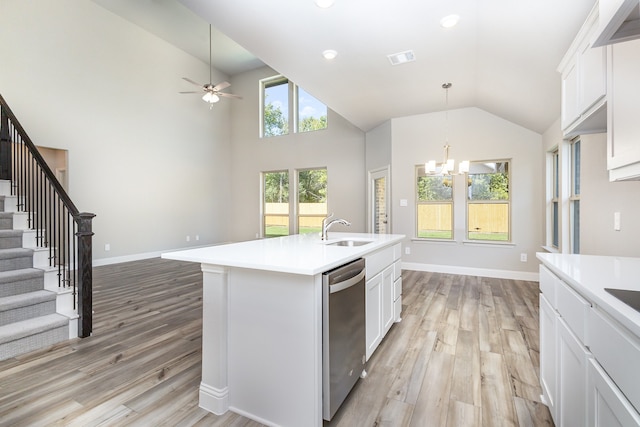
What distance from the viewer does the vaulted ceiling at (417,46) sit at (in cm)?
248

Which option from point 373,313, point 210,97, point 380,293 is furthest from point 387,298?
point 210,97

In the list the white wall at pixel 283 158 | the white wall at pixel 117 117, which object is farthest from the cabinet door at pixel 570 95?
the white wall at pixel 117 117

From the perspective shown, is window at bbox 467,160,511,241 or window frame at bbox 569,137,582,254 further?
window at bbox 467,160,511,241

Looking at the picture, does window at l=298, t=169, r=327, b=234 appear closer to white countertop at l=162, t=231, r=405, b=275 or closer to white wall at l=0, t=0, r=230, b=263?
white wall at l=0, t=0, r=230, b=263

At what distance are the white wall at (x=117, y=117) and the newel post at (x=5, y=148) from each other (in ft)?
4.24

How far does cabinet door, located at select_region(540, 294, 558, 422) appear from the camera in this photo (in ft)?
4.90

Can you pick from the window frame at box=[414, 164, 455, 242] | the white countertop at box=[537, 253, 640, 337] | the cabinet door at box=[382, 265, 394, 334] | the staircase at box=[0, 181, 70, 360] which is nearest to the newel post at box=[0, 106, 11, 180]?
the staircase at box=[0, 181, 70, 360]

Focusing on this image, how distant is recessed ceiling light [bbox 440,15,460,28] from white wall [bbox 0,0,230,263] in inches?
239

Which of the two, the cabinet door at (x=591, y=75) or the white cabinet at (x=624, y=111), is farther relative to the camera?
the cabinet door at (x=591, y=75)

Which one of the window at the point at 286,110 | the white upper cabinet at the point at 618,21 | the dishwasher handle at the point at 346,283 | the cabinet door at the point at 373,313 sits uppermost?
the window at the point at 286,110

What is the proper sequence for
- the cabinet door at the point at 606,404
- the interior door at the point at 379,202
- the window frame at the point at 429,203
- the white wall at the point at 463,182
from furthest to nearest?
the interior door at the point at 379,202 < the window frame at the point at 429,203 < the white wall at the point at 463,182 < the cabinet door at the point at 606,404

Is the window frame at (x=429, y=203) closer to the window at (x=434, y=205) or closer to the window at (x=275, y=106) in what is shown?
the window at (x=434, y=205)

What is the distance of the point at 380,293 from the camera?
2473mm

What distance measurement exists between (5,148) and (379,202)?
19.1 feet
